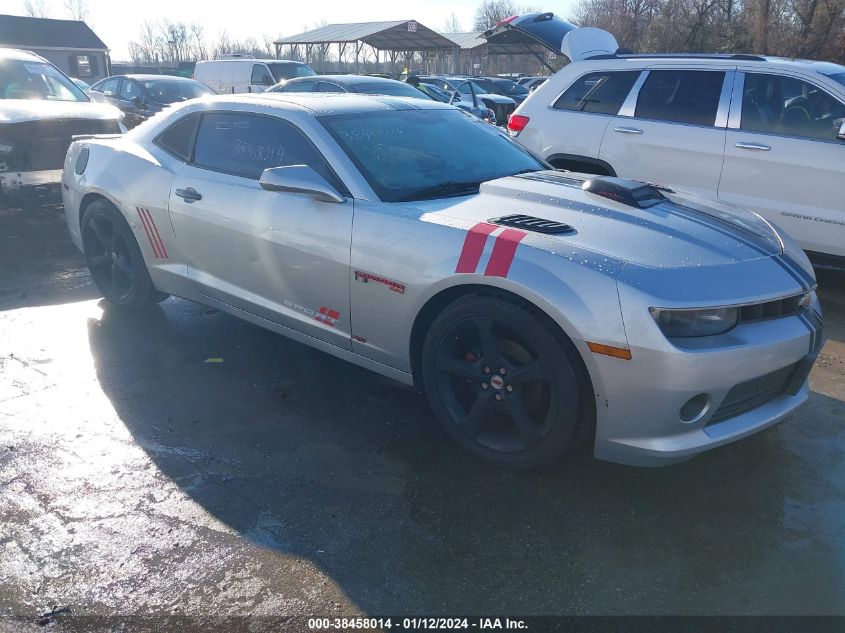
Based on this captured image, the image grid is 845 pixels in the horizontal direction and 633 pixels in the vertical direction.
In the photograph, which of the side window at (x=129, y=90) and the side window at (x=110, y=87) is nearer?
the side window at (x=129, y=90)

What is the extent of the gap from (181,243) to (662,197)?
9.22 ft

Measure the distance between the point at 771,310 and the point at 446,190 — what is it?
1600mm

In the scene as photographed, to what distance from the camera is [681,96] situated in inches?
224

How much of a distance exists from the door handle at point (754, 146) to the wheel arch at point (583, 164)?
104cm

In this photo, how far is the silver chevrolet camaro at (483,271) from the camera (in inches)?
102

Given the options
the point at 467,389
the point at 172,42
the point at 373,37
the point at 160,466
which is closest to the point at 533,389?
the point at 467,389

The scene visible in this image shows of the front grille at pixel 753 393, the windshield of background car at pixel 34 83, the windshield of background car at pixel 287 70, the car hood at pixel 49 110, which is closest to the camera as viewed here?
the front grille at pixel 753 393

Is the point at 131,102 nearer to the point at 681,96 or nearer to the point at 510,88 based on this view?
the point at 681,96

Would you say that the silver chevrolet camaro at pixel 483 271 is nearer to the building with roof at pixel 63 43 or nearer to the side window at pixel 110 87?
the side window at pixel 110 87

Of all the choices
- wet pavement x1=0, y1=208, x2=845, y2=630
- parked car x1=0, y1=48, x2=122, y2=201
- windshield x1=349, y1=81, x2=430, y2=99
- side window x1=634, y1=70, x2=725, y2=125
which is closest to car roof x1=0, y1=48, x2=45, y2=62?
parked car x1=0, y1=48, x2=122, y2=201

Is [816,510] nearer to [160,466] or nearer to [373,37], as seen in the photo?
[160,466]

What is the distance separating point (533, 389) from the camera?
2914 millimetres

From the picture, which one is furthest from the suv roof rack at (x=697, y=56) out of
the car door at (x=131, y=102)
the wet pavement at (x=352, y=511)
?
the car door at (x=131, y=102)

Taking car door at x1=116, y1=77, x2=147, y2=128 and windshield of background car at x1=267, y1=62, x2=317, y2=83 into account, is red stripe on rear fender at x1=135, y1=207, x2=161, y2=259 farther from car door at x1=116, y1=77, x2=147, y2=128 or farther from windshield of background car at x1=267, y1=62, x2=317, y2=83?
windshield of background car at x1=267, y1=62, x2=317, y2=83
